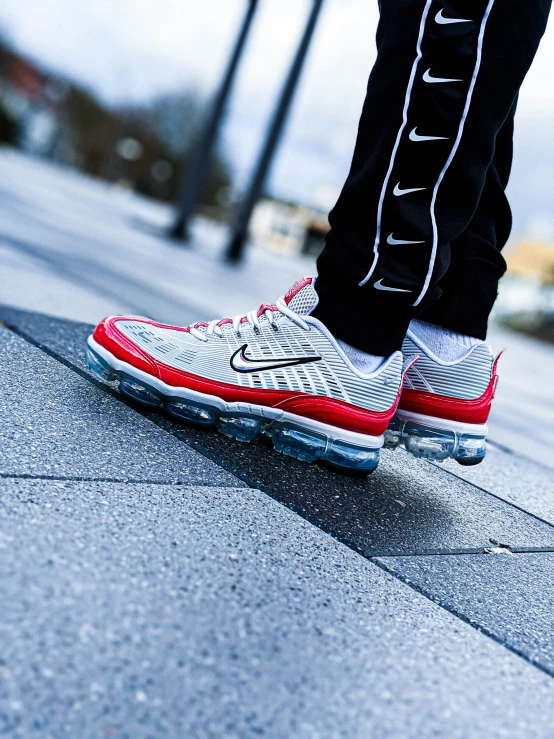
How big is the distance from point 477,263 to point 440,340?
15 centimetres

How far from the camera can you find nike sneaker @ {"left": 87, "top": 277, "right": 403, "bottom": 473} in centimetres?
117

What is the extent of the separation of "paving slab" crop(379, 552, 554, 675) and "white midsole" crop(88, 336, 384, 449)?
0.24 metres

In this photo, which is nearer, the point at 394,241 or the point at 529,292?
the point at 394,241

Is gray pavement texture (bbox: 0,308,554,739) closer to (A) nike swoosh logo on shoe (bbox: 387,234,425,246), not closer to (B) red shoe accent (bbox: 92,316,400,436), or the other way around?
(B) red shoe accent (bbox: 92,316,400,436)

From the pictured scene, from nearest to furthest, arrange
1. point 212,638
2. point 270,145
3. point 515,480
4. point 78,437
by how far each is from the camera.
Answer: point 212,638 → point 78,437 → point 515,480 → point 270,145

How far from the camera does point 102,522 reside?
2.54 feet

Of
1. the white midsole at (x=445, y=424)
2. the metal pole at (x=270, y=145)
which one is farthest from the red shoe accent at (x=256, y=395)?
the metal pole at (x=270, y=145)

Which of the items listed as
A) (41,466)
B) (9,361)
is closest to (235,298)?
(9,361)

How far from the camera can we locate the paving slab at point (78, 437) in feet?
2.95

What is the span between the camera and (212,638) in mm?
639

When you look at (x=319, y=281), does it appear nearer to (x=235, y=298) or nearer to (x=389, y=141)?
(x=389, y=141)

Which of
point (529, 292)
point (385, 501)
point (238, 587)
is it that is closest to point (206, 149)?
point (385, 501)

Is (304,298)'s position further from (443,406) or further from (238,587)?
(238,587)

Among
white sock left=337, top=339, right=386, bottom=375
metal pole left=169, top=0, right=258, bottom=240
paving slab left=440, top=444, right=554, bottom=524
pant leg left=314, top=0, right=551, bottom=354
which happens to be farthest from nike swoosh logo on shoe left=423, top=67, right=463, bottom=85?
metal pole left=169, top=0, right=258, bottom=240
